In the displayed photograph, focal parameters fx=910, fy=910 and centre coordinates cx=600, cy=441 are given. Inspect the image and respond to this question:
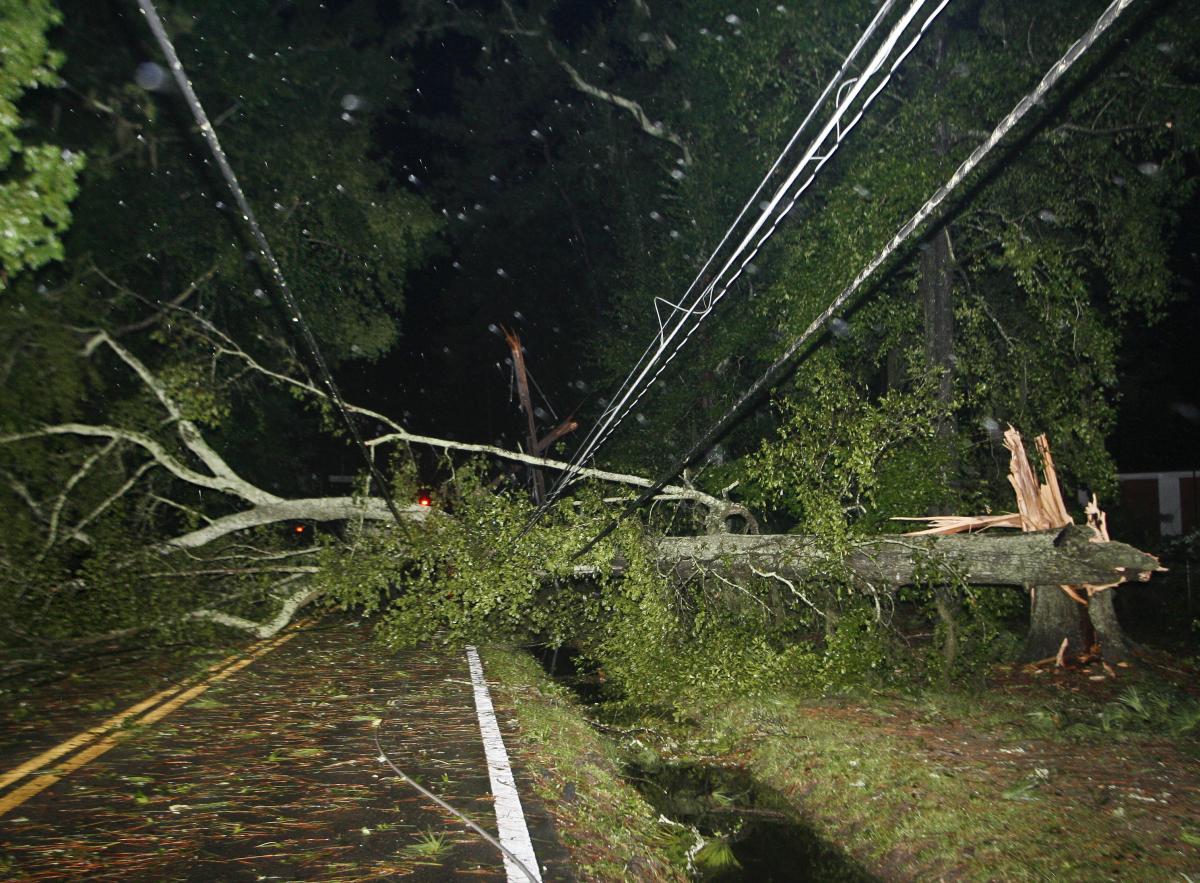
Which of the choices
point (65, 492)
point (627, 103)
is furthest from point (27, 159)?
point (627, 103)

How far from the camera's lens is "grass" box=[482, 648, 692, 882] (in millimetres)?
Result: 4766

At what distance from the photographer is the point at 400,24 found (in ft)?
62.1

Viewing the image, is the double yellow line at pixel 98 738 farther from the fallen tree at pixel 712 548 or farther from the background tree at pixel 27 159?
the background tree at pixel 27 159

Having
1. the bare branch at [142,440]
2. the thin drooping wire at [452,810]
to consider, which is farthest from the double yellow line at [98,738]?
the bare branch at [142,440]

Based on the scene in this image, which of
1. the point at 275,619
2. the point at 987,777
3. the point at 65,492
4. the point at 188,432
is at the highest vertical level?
the point at 188,432

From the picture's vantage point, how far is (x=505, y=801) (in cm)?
543

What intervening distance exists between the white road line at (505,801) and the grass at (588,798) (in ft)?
0.49

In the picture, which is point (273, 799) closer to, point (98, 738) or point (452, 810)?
point (452, 810)

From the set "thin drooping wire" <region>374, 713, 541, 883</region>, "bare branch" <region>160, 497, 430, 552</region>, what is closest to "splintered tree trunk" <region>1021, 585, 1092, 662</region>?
"thin drooping wire" <region>374, 713, 541, 883</region>

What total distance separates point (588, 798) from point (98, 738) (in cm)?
407

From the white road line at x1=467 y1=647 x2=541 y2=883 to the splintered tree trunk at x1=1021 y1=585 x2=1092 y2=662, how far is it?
5.88 meters

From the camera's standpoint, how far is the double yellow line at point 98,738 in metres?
5.84

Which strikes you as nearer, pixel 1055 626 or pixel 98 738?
pixel 98 738

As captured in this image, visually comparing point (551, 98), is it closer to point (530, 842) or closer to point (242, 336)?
point (242, 336)
